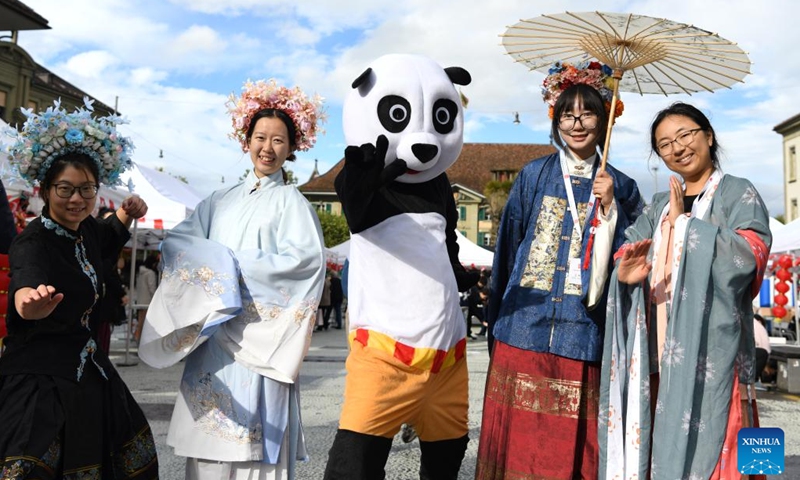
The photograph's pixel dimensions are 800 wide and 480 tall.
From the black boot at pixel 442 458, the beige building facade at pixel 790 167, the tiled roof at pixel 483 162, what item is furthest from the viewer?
the tiled roof at pixel 483 162

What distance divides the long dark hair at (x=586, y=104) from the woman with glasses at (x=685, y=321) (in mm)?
217

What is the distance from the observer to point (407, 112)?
249 centimetres

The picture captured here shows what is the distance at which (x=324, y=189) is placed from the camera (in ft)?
155

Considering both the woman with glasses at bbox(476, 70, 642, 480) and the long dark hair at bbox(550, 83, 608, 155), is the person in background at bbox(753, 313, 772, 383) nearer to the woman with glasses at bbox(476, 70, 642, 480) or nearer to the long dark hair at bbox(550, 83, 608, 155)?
the woman with glasses at bbox(476, 70, 642, 480)

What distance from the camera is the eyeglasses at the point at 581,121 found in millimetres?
2805

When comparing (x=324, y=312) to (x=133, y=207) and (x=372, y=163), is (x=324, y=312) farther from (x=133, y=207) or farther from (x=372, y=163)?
(x=372, y=163)

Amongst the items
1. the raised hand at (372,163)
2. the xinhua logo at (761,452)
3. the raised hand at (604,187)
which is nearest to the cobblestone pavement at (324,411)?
the xinhua logo at (761,452)

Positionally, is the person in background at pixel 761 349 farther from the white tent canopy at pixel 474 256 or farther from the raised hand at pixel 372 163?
the white tent canopy at pixel 474 256

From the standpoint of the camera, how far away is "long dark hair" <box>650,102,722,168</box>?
2.62 metres

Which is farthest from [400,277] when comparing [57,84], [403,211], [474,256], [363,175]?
[57,84]

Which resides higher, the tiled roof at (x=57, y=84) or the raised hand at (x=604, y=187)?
the tiled roof at (x=57, y=84)

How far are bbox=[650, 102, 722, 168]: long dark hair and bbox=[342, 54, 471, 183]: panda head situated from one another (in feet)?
2.68

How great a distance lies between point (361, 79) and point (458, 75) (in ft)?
1.34

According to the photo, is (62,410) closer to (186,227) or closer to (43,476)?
(43,476)
